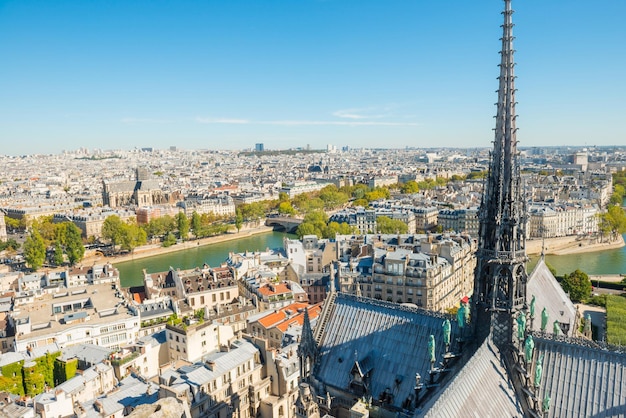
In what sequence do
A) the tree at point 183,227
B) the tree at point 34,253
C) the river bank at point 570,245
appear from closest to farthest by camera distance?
the tree at point 34,253, the river bank at point 570,245, the tree at point 183,227

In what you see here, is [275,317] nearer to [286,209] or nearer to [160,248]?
[160,248]

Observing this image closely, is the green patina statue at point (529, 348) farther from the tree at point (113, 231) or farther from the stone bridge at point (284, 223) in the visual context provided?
the stone bridge at point (284, 223)

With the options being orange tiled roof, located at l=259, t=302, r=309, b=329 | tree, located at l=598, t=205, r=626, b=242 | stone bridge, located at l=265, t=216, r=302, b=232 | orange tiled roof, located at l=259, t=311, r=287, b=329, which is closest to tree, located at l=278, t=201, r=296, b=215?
stone bridge, located at l=265, t=216, r=302, b=232

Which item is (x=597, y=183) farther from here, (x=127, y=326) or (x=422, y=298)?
(x=127, y=326)

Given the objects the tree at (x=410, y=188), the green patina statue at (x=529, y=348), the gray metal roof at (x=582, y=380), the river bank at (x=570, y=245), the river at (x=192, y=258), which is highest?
the green patina statue at (x=529, y=348)

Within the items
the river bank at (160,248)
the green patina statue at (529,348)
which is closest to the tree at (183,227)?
the river bank at (160,248)

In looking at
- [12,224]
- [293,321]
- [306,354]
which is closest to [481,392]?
[306,354]
